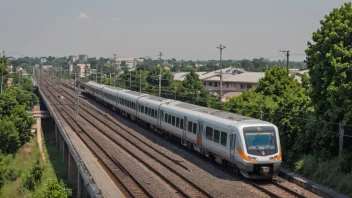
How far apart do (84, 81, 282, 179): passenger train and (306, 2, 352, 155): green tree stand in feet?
8.82

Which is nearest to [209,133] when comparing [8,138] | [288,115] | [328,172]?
[288,115]

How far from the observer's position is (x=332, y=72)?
20.9 metres

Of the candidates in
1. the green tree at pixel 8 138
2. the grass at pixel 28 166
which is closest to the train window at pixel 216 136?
the grass at pixel 28 166

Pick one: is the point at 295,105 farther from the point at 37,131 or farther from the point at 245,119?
the point at 37,131

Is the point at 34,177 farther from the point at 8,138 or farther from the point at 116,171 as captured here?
the point at 8,138

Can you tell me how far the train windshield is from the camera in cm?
1978

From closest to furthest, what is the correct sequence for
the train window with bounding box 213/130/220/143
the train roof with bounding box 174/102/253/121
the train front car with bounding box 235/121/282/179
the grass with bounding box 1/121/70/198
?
the train front car with bounding box 235/121/282/179
the train window with bounding box 213/130/220/143
the train roof with bounding box 174/102/253/121
the grass with bounding box 1/121/70/198

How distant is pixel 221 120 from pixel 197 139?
2911mm

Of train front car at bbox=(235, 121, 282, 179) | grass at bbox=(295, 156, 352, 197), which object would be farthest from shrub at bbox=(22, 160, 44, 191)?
grass at bbox=(295, 156, 352, 197)

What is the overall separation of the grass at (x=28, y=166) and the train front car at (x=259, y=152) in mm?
10277

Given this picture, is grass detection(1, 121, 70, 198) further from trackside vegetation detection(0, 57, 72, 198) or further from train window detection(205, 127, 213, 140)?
train window detection(205, 127, 213, 140)

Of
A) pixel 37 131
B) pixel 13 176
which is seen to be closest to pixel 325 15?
pixel 13 176

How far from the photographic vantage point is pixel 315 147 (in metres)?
22.4

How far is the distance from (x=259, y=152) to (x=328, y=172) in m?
3.02
